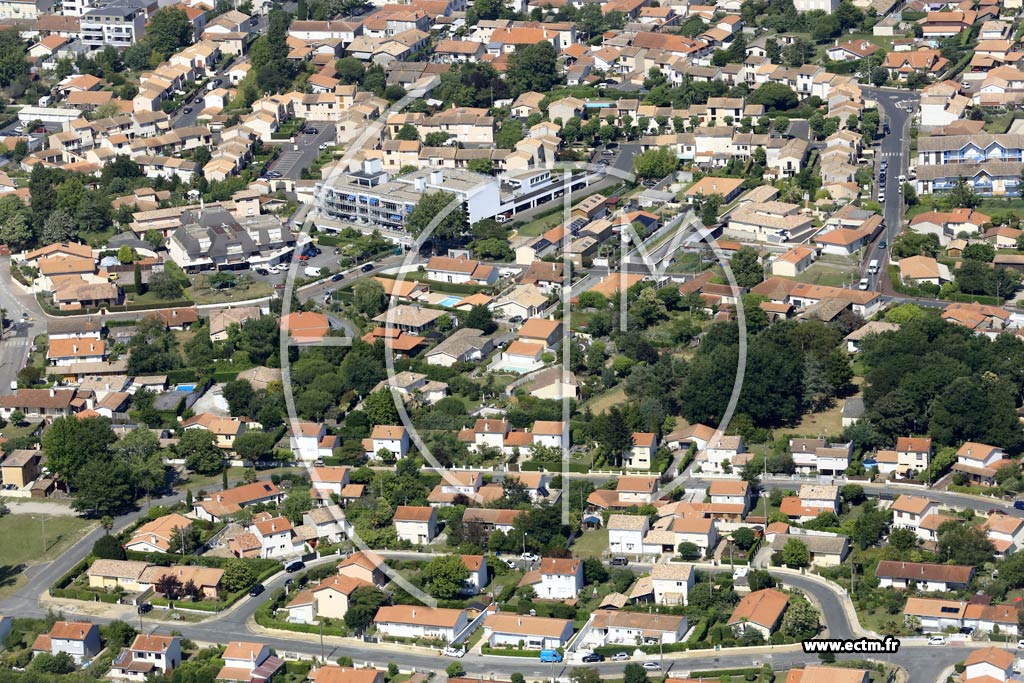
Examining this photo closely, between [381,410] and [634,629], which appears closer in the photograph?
[634,629]

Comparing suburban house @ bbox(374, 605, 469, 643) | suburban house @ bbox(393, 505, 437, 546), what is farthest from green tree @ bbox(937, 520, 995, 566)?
suburban house @ bbox(393, 505, 437, 546)

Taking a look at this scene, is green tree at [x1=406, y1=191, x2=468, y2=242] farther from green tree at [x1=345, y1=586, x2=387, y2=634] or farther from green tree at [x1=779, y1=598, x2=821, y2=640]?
green tree at [x1=779, y1=598, x2=821, y2=640]

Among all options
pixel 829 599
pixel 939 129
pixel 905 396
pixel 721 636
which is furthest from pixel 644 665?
pixel 939 129

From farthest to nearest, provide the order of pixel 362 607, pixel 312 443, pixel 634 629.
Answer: pixel 312 443, pixel 362 607, pixel 634 629

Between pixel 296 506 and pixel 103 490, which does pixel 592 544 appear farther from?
pixel 103 490

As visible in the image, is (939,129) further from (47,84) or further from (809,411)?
(47,84)

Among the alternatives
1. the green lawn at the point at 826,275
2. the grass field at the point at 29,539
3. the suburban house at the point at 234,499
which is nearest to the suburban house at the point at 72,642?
the grass field at the point at 29,539

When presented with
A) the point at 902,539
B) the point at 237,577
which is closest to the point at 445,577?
the point at 237,577
